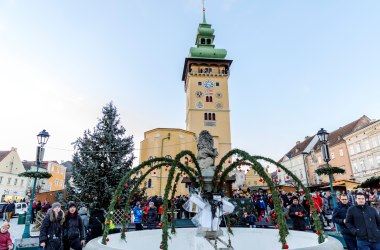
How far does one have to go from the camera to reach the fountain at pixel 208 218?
4.91 m

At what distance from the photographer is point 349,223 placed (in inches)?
223

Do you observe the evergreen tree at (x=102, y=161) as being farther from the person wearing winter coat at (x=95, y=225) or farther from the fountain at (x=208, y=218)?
the fountain at (x=208, y=218)

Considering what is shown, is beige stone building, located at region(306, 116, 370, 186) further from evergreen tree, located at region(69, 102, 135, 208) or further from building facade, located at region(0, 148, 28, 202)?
building facade, located at region(0, 148, 28, 202)

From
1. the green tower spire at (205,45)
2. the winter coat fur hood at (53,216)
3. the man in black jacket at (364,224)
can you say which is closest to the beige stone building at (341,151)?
the green tower spire at (205,45)

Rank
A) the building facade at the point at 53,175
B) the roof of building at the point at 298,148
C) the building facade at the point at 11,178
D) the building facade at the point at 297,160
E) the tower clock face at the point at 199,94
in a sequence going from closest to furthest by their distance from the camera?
the building facade at the point at 11,178
the tower clock face at the point at 199,94
the building facade at the point at 53,175
the building facade at the point at 297,160
the roof of building at the point at 298,148

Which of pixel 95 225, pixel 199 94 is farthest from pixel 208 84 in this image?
pixel 95 225

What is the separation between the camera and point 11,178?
5109 cm

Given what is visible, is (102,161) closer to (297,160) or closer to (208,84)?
(208,84)

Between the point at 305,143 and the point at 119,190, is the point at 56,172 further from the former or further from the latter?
the point at 119,190

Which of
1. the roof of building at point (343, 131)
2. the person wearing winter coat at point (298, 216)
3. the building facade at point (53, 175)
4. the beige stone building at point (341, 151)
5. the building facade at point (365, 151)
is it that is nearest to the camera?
the person wearing winter coat at point (298, 216)

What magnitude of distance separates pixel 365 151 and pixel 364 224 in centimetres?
4403

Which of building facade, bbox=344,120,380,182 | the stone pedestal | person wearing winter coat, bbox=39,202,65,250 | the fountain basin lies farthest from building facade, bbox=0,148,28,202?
building facade, bbox=344,120,380,182

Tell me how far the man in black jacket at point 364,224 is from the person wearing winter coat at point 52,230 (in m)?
6.71

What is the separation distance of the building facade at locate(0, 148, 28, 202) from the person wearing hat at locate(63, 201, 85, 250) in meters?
Answer: 48.8
